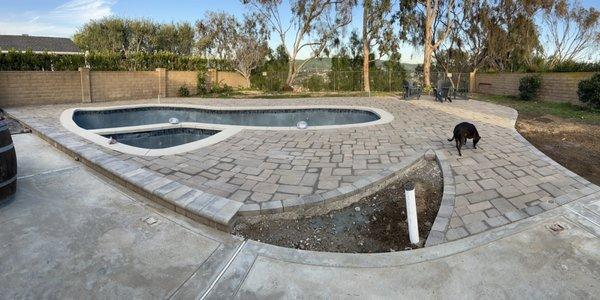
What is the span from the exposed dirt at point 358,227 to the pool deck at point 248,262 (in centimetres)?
23

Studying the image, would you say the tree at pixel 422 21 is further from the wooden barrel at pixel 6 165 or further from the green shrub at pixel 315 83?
the wooden barrel at pixel 6 165

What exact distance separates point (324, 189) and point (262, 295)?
6.13 ft

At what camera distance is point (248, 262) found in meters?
2.58

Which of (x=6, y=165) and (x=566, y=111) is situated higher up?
(x=566, y=111)

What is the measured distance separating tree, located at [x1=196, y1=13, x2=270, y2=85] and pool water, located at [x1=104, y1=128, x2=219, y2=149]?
14.4 metres

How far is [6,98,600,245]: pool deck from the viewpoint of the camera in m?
3.37

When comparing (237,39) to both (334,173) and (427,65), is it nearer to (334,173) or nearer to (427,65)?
(427,65)

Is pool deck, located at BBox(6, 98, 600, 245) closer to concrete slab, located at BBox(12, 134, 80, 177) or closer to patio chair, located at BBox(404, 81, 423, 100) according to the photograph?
concrete slab, located at BBox(12, 134, 80, 177)

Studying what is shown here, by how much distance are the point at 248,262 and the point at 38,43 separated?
37069 millimetres

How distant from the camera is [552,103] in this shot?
12250mm

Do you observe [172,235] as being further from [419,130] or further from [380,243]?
[419,130]

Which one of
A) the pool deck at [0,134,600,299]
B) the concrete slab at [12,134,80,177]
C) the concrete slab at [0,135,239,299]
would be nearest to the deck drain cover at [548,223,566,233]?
the pool deck at [0,134,600,299]

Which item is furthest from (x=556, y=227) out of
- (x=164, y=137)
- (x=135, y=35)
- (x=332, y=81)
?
(x=135, y=35)

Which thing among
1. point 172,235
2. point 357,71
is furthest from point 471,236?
point 357,71
